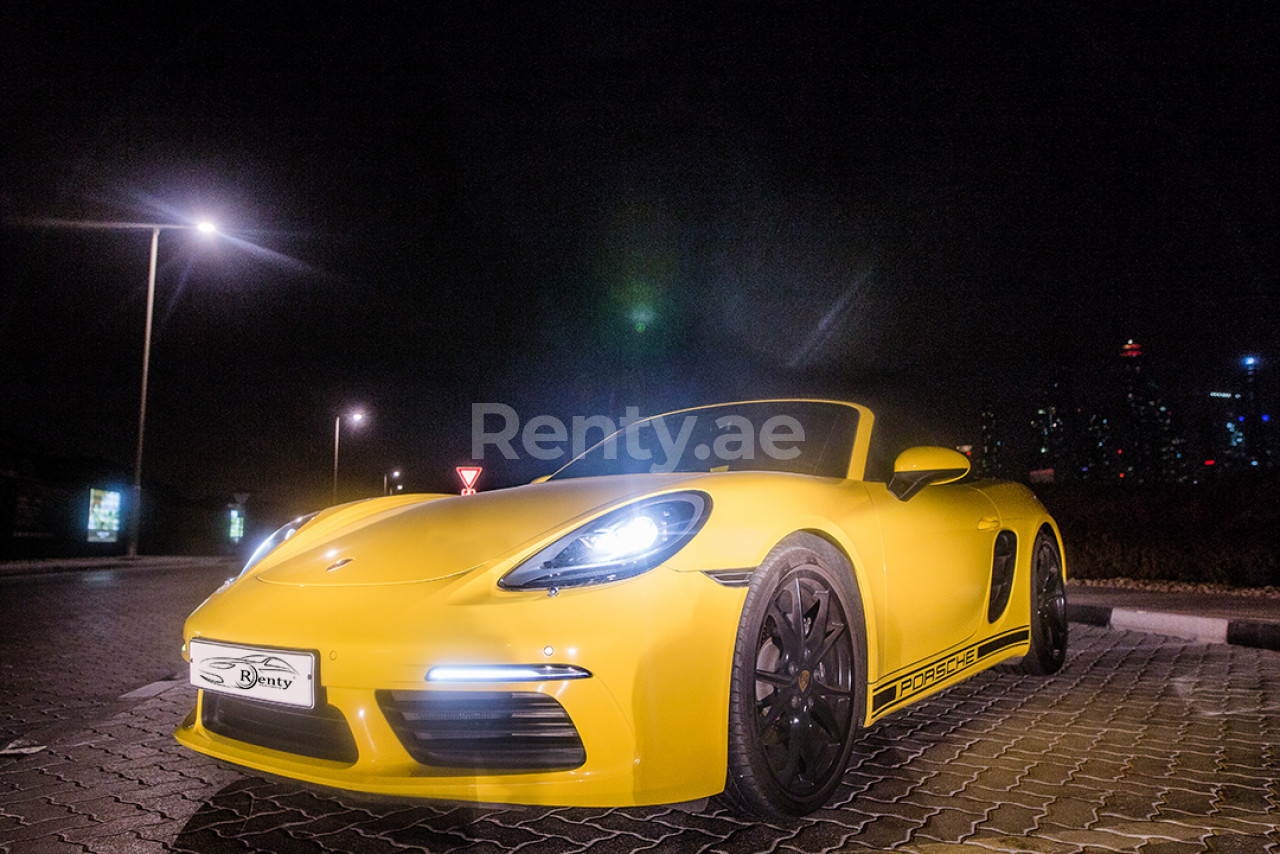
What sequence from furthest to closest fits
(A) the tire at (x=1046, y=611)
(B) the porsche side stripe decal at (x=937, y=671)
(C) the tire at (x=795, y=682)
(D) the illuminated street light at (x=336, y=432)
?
1. (D) the illuminated street light at (x=336, y=432)
2. (A) the tire at (x=1046, y=611)
3. (B) the porsche side stripe decal at (x=937, y=671)
4. (C) the tire at (x=795, y=682)

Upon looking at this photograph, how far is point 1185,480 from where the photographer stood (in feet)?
38.9

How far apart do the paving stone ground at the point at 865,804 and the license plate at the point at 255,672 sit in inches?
10.4

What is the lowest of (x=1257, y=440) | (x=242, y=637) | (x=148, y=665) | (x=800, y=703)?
(x=148, y=665)

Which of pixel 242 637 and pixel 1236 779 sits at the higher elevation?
pixel 242 637

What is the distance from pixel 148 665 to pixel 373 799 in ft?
13.5

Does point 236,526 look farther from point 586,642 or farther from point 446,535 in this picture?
point 586,642

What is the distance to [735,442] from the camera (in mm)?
3865

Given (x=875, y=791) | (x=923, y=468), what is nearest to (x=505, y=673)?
Answer: (x=875, y=791)

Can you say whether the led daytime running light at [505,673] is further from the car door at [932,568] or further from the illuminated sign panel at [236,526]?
the illuminated sign panel at [236,526]

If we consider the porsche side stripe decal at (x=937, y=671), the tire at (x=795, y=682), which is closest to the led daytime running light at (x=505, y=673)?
the tire at (x=795, y=682)

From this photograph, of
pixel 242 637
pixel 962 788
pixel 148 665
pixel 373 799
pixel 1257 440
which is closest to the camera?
pixel 373 799

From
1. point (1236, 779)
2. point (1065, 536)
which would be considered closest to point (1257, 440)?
point (1065, 536)

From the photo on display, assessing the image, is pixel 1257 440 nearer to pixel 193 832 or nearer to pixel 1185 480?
pixel 1185 480

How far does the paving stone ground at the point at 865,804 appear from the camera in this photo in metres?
2.32
